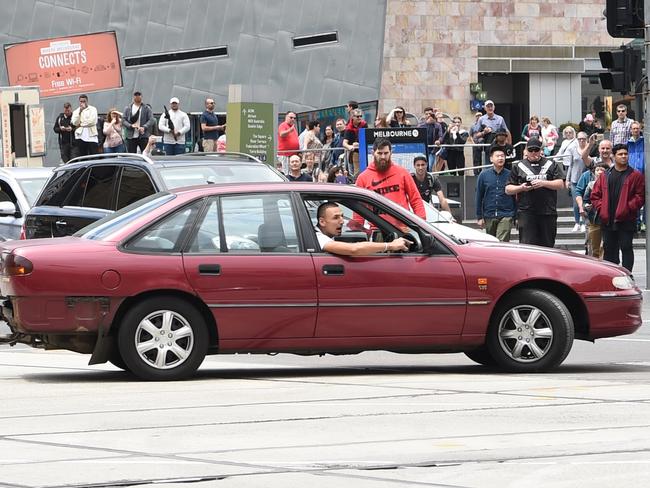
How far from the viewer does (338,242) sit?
1176 centimetres

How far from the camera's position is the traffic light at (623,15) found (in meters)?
19.6

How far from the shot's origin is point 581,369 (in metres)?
12.6

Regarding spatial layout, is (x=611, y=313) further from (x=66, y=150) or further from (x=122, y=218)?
(x=66, y=150)

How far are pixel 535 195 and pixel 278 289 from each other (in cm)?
817

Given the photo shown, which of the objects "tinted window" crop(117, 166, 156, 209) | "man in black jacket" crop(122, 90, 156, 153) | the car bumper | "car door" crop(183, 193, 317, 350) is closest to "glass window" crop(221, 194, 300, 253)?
"car door" crop(183, 193, 317, 350)

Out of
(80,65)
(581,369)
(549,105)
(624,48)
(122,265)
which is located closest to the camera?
(122,265)

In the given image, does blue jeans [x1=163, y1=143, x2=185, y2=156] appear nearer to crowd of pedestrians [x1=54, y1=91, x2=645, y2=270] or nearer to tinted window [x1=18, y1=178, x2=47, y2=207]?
crowd of pedestrians [x1=54, y1=91, x2=645, y2=270]

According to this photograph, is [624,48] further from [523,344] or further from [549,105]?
[549,105]

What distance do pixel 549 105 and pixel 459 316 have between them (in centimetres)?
4467

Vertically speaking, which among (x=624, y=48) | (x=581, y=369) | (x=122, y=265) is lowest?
(x=581, y=369)

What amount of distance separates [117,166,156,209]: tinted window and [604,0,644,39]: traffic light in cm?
647

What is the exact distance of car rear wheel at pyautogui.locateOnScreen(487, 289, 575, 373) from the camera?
1198 cm

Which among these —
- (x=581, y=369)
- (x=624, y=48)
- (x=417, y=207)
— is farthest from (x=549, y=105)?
(x=581, y=369)

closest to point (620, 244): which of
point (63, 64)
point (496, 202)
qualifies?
point (496, 202)
